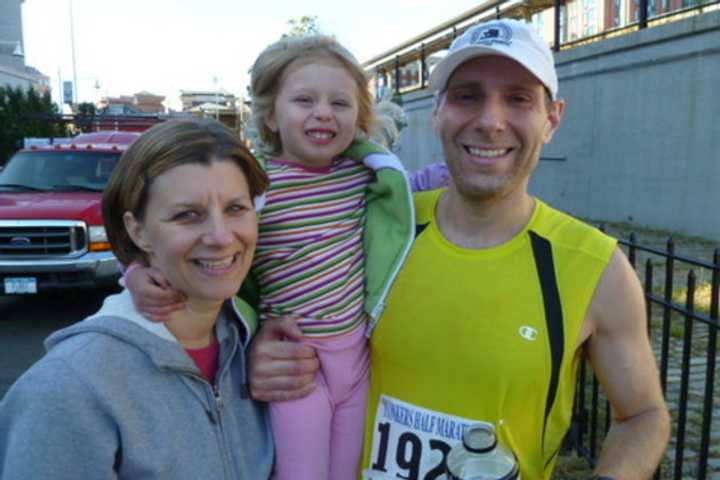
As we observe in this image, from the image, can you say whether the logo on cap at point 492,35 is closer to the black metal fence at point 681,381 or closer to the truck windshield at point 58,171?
the black metal fence at point 681,381

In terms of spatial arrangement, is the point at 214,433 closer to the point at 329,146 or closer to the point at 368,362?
the point at 368,362

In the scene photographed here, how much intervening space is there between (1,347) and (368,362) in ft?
19.4

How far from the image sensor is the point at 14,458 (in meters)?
1.47

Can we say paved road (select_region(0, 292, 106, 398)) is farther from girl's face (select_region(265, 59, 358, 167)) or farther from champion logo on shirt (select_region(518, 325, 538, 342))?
champion logo on shirt (select_region(518, 325, 538, 342))

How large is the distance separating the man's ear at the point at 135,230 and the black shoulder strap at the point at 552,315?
1.11 metres

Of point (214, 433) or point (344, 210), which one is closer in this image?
point (214, 433)

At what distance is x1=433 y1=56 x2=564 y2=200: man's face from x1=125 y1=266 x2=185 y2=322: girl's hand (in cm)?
94

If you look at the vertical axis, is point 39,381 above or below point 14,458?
above

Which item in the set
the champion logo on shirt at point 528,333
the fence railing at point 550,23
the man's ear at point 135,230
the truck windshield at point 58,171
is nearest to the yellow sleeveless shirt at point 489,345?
the champion logo on shirt at point 528,333

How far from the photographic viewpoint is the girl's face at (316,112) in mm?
2443

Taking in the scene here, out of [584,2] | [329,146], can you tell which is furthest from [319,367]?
[584,2]

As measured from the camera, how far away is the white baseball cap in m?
1.91

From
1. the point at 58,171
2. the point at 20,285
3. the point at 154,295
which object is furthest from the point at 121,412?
the point at 58,171

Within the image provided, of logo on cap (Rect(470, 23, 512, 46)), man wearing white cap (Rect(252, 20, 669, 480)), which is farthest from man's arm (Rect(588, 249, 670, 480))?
logo on cap (Rect(470, 23, 512, 46))
